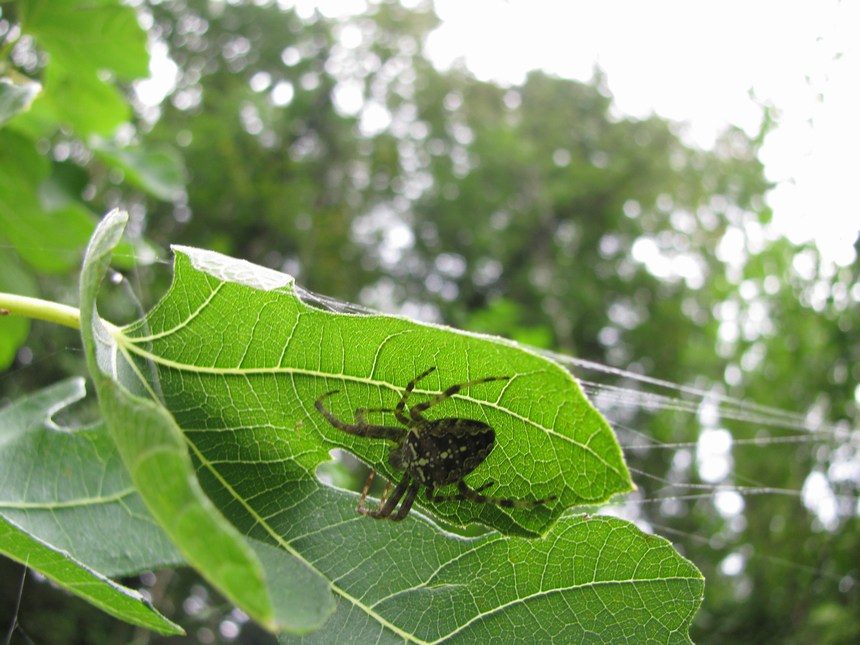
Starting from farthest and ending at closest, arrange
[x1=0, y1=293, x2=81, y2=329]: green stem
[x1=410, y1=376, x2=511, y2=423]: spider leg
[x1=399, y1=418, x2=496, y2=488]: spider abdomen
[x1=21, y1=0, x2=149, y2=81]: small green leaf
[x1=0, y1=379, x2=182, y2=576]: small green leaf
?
[x1=21, y1=0, x2=149, y2=81]: small green leaf
[x1=0, y1=379, x2=182, y2=576]: small green leaf
[x1=399, y1=418, x2=496, y2=488]: spider abdomen
[x1=0, y1=293, x2=81, y2=329]: green stem
[x1=410, y1=376, x2=511, y2=423]: spider leg

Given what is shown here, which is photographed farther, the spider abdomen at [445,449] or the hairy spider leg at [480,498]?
the spider abdomen at [445,449]

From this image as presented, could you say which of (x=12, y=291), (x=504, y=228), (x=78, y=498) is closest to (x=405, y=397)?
(x=78, y=498)

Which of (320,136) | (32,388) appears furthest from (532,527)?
(320,136)

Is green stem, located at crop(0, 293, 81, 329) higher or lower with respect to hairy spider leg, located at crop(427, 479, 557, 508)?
higher

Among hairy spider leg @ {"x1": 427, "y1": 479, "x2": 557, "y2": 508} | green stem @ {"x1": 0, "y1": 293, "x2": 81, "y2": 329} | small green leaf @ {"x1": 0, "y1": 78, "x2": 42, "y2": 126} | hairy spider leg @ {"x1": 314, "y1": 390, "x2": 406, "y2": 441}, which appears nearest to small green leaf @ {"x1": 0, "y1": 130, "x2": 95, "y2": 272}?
small green leaf @ {"x1": 0, "y1": 78, "x2": 42, "y2": 126}

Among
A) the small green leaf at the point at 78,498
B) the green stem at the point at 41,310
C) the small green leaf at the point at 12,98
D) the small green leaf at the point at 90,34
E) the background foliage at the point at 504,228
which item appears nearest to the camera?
the green stem at the point at 41,310

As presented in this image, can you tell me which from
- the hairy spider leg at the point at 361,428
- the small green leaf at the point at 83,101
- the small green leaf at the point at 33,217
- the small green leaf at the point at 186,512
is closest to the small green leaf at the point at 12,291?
the small green leaf at the point at 33,217

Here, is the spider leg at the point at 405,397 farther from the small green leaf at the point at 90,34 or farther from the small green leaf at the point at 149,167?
the small green leaf at the point at 149,167

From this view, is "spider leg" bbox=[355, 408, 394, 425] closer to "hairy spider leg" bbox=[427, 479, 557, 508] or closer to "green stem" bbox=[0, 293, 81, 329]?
"hairy spider leg" bbox=[427, 479, 557, 508]
